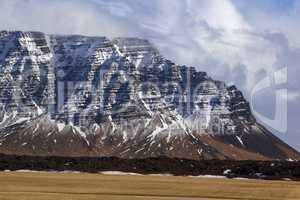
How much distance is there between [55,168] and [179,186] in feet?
114

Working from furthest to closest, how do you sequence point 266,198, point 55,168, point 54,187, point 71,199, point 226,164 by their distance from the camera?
point 226,164 < point 55,168 < point 54,187 < point 266,198 < point 71,199

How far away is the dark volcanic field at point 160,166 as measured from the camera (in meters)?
94.5

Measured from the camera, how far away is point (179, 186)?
66375mm

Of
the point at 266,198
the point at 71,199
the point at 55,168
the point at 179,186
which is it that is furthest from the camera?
Answer: the point at 55,168

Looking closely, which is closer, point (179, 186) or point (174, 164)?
point (179, 186)

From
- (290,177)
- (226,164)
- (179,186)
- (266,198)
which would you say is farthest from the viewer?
(226,164)

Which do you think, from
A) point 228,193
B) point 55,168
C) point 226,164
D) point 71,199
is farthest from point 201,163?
point 71,199

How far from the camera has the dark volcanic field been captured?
94500 millimetres

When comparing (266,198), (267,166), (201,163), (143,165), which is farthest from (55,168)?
(266,198)

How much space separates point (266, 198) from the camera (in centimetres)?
5456

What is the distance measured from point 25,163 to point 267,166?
33.9 m

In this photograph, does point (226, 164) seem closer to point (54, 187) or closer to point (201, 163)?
point (201, 163)

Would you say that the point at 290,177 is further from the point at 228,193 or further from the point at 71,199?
the point at 71,199

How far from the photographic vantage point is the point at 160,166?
330ft
